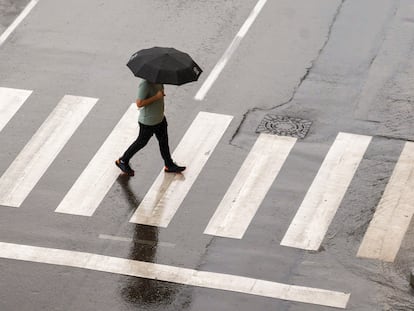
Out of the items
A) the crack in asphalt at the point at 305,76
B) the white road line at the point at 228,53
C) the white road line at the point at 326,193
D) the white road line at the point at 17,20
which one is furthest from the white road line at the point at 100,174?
the white road line at the point at 17,20

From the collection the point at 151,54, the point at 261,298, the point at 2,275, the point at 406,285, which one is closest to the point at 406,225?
the point at 406,285

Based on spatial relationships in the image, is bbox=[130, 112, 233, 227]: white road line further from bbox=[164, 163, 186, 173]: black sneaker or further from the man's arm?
the man's arm

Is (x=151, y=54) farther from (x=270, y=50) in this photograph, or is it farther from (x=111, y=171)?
(x=270, y=50)

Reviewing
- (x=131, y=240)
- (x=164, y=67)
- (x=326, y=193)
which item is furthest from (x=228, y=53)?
(x=131, y=240)

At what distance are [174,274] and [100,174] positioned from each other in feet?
8.91

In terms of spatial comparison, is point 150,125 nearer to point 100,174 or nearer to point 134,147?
point 134,147

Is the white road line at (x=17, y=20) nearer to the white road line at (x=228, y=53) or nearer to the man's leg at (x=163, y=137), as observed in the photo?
the white road line at (x=228, y=53)

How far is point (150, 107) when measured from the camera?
16.8 meters

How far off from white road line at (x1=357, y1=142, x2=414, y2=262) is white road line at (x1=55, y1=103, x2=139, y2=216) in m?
3.74

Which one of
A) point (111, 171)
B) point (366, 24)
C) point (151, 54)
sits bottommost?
point (366, 24)

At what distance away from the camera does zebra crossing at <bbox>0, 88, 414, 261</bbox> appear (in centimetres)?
1596

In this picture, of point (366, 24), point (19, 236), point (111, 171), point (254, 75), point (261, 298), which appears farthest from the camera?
point (366, 24)

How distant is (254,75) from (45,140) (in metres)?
3.80

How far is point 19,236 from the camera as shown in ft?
51.9
